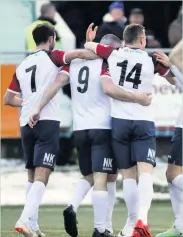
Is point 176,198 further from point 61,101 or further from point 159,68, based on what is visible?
point 61,101

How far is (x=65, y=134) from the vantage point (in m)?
19.8

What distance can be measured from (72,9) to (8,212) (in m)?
6.75

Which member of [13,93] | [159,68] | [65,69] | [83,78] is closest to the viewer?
[159,68]

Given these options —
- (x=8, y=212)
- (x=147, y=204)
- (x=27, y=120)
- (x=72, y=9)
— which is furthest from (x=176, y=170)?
(x=72, y=9)

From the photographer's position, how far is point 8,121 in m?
19.0

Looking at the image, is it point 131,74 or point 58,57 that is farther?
point 58,57

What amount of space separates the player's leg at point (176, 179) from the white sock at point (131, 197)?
377mm

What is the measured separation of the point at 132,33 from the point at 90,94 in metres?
0.79

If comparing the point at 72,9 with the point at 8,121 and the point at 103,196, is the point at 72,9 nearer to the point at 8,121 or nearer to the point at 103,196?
the point at 8,121

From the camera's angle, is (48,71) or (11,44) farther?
(11,44)

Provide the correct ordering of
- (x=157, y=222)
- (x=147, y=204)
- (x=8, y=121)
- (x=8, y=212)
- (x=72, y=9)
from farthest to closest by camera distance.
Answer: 1. (x=72, y=9)
2. (x=8, y=121)
3. (x=8, y=212)
4. (x=157, y=222)
5. (x=147, y=204)

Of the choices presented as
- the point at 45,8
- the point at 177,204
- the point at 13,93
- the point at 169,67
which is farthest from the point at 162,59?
the point at 45,8

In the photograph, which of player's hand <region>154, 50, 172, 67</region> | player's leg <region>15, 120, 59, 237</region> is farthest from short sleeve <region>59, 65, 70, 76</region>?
player's hand <region>154, 50, 172, 67</region>

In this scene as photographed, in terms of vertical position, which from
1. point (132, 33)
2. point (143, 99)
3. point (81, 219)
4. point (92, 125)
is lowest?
point (81, 219)
